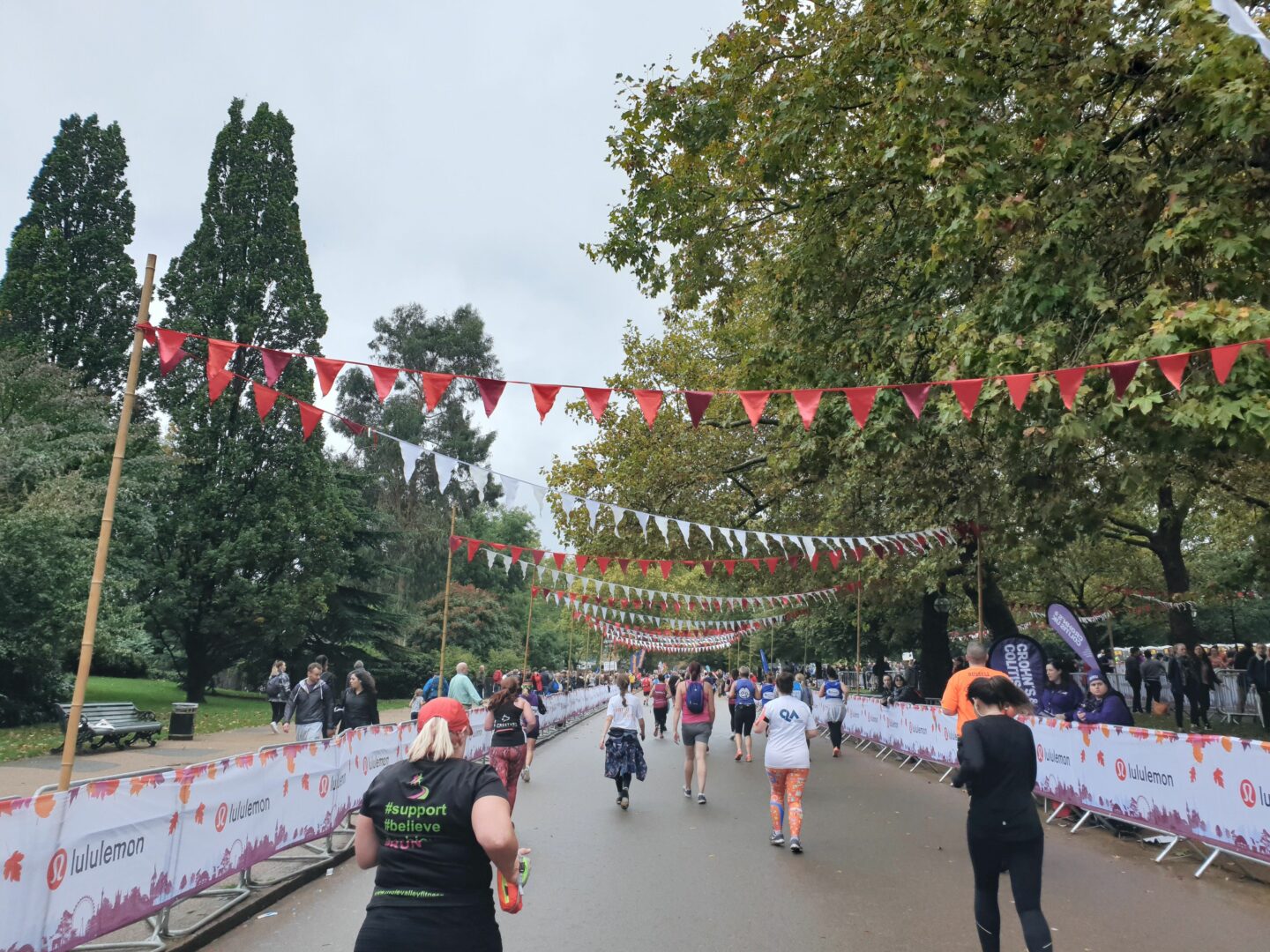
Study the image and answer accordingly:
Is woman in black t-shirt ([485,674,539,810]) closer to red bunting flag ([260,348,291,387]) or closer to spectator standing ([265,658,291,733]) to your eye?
red bunting flag ([260,348,291,387])

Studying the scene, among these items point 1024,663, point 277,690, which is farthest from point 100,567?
point 277,690

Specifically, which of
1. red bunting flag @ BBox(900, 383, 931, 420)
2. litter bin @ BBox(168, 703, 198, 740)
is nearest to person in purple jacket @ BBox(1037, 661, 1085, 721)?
red bunting flag @ BBox(900, 383, 931, 420)

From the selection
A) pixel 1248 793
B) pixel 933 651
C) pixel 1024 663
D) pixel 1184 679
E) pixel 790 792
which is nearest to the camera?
pixel 1248 793

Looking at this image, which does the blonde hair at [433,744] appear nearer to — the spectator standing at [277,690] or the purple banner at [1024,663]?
the purple banner at [1024,663]

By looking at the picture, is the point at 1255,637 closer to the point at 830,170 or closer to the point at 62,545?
the point at 830,170

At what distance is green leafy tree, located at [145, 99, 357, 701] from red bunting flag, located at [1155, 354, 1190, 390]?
25.1m

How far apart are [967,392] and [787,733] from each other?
3.77 m

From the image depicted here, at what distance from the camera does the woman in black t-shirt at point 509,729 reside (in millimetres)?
9484

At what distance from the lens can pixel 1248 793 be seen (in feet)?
23.1

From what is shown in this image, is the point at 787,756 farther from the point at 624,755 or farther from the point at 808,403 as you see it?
the point at 808,403

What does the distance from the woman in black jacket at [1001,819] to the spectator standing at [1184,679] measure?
1584 centimetres

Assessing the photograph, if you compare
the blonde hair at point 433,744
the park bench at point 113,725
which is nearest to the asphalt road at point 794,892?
the blonde hair at point 433,744

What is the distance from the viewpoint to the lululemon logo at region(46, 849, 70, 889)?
14.4 ft

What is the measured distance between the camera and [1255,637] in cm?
4641
